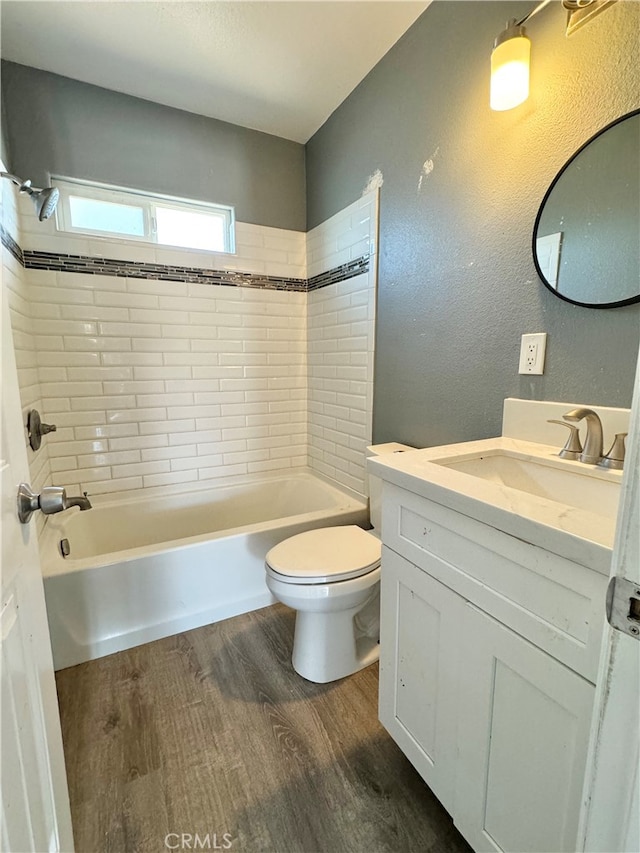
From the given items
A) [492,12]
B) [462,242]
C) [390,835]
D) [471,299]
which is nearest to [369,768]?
[390,835]

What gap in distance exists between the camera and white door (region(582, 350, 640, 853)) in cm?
38

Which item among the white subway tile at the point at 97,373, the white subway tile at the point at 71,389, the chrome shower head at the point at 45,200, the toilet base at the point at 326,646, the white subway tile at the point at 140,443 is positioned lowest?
the toilet base at the point at 326,646

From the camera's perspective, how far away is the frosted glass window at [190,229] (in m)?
2.12

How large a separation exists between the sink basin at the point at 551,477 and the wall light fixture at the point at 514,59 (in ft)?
3.38

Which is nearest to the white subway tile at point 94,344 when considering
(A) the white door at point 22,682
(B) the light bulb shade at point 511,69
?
(A) the white door at point 22,682

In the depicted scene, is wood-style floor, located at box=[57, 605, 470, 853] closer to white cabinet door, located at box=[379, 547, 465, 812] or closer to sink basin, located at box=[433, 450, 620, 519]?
white cabinet door, located at box=[379, 547, 465, 812]

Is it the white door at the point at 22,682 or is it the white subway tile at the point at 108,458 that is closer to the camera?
the white door at the point at 22,682

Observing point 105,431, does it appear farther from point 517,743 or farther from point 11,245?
point 517,743

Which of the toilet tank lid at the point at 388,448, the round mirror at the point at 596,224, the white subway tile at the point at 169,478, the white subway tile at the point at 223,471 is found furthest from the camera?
the white subway tile at the point at 223,471

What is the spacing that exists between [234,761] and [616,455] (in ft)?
4.48

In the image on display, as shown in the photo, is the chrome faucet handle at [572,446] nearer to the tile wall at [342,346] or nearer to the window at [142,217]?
the tile wall at [342,346]

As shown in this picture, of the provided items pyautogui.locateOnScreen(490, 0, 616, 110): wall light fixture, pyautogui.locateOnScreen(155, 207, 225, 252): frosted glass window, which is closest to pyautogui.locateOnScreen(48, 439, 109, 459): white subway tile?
pyautogui.locateOnScreen(155, 207, 225, 252): frosted glass window

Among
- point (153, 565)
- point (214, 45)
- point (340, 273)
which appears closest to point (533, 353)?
point (340, 273)

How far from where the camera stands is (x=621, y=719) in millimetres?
405
